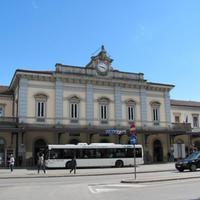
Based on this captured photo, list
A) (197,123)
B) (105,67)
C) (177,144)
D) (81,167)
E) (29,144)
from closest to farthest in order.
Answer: (81,167) → (29,144) → (105,67) → (177,144) → (197,123)

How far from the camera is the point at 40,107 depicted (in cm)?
3888

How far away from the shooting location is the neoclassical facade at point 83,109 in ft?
124

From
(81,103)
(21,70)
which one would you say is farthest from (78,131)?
(21,70)

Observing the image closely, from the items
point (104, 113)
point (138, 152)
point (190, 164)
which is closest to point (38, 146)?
point (104, 113)

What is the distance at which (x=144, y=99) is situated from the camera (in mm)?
44688

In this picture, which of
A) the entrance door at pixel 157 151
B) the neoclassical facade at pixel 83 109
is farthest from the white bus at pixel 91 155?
the entrance door at pixel 157 151

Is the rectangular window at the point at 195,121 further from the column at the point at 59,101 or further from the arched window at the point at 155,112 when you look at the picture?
the column at the point at 59,101

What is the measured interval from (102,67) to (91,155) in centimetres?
1278

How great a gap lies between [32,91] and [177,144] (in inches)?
880

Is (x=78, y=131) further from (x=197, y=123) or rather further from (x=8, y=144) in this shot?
(x=197, y=123)

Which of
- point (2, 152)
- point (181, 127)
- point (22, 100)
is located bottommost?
point (2, 152)

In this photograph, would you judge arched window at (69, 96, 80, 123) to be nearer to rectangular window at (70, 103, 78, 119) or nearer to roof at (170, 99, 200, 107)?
rectangular window at (70, 103, 78, 119)

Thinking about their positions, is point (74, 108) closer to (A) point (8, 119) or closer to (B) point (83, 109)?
(B) point (83, 109)

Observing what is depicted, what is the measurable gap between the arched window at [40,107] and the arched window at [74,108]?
3128 millimetres
